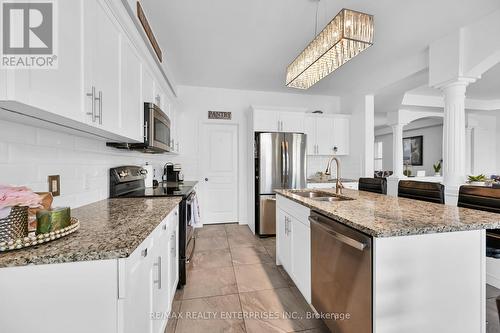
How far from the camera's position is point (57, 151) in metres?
1.38

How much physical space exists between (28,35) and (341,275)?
184 cm

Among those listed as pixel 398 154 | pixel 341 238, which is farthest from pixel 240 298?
pixel 398 154

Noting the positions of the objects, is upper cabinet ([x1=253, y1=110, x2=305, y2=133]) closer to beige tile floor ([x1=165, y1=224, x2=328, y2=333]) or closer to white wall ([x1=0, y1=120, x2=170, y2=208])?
beige tile floor ([x1=165, y1=224, x2=328, y2=333])

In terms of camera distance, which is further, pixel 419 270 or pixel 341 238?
pixel 341 238

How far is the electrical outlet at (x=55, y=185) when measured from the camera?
51.6 inches

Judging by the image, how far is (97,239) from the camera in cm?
91

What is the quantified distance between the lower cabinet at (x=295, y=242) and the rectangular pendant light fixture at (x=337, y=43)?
1280 millimetres

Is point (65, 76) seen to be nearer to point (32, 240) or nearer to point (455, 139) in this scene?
point (32, 240)

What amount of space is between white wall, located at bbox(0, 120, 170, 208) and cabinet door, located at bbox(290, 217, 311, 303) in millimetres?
1708

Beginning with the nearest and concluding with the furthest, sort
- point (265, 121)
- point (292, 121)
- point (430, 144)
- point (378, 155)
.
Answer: point (265, 121) < point (292, 121) < point (430, 144) < point (378, 155)

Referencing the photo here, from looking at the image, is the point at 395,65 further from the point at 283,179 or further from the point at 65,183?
the point at 65,183

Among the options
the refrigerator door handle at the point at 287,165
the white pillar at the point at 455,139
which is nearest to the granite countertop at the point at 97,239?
the refrigerator door handle at the point at 287,165

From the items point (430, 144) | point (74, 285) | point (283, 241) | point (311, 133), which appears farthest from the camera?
point (430, 144)

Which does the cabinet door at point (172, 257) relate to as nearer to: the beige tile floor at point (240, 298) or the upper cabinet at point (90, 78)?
the beige tile floor at point (240, 298)
